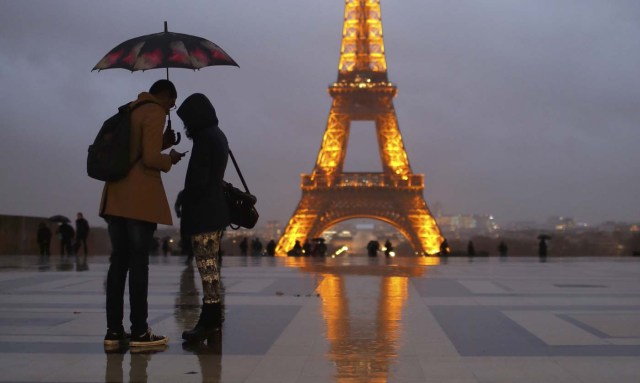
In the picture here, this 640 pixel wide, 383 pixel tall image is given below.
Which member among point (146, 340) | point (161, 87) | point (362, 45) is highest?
point (362, 45)

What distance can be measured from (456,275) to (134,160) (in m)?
9.68

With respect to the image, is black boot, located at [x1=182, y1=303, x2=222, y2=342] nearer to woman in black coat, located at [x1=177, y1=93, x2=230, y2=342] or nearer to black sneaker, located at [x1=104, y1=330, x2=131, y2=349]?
woman in black coat, located at [x1=177, y1=93, x2=230, y2=342]

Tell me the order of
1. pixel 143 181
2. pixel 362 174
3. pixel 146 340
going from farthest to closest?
pixel 362 174 < pixel 143 181 < pixel 146 340

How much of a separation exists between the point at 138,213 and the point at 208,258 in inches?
32.5

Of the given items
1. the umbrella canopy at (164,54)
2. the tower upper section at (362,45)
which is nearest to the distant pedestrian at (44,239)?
the umbrella canopy at (164,54)

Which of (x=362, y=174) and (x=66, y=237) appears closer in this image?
(x=66, y=237)

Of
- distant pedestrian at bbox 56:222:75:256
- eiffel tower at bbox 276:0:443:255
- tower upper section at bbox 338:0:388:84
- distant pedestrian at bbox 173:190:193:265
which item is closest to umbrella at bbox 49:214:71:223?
distant pedestrian at bbox 56:222:75:256

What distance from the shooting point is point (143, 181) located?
21.4 feet

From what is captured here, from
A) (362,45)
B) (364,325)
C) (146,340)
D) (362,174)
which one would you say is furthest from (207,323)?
(362,45)

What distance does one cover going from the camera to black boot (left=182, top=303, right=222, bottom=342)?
6621mm

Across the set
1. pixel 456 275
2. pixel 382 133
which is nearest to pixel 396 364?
pixel 456 275

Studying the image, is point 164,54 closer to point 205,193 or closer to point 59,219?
point 205,193

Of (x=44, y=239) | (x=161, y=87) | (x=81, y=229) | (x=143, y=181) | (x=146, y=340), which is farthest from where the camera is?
(x=81, y=229)

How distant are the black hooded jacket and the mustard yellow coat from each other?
0.38m
